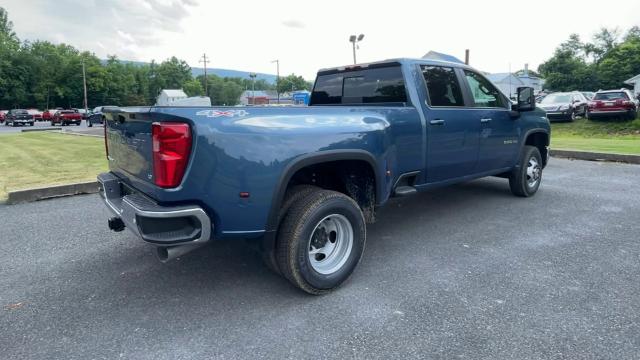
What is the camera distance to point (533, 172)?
6055mm

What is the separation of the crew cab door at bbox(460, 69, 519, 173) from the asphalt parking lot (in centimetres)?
80

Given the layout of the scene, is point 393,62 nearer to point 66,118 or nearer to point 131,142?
point 131,142

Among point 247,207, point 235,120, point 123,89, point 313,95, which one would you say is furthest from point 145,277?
point 123,89

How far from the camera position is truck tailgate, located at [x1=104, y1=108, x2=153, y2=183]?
108 inches

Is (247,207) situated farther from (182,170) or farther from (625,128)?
(625,128)

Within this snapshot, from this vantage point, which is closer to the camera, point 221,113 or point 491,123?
point 221,113

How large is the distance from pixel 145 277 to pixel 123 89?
88.3 meters

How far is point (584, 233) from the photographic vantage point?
446 cm

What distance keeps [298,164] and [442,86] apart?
2.46m

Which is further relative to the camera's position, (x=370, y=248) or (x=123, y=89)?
(x=123, y=89)

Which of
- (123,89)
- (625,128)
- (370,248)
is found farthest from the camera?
(123,89)

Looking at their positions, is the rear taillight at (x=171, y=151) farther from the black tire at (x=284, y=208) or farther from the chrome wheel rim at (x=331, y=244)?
the chrome wheel rim at (x=331, y=244)

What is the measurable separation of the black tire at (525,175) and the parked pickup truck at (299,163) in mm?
1264

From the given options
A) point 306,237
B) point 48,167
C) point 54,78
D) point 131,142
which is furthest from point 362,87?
point 54,78
